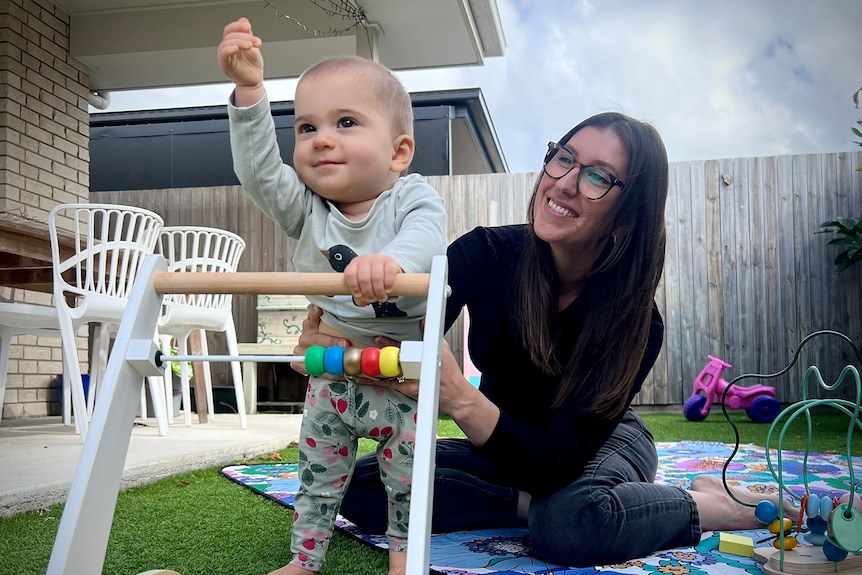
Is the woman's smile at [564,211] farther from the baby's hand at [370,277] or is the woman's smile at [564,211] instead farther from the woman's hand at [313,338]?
the baby's hand at [370,277]

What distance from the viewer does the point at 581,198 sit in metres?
1.53

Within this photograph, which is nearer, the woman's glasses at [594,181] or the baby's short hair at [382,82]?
the baby's short hair at [382,82]

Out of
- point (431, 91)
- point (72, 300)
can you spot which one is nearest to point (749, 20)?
point (431, 91)

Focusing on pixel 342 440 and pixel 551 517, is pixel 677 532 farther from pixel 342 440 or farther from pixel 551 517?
pixel 342 440

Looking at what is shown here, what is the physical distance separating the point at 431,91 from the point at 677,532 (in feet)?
18.8

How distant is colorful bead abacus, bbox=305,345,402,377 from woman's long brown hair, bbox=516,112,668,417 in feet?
2.01

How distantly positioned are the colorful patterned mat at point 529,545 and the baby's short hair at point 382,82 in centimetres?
82

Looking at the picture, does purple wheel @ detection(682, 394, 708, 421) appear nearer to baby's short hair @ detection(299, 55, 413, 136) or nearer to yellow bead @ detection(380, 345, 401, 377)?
baby's short hair @ detection(299, 55, 413, 136)

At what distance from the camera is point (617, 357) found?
151 centimetres

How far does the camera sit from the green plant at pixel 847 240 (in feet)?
16.0

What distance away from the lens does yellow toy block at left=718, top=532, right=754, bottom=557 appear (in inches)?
58.1

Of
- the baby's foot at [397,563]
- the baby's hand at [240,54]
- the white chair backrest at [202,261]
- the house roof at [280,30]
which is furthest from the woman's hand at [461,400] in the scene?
the house roof at [280,30]

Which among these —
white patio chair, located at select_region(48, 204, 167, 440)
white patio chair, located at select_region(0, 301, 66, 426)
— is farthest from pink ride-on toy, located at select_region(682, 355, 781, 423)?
white patio chair, located at select_region(0, 301, 66, 426)

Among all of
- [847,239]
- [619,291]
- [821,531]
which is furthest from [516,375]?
[847,239]
